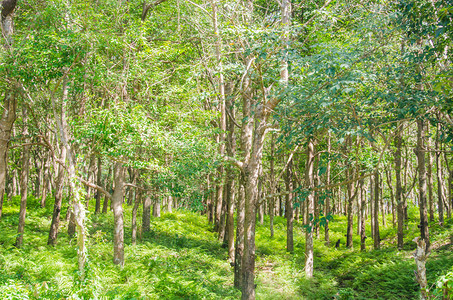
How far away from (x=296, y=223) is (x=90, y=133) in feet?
78.2

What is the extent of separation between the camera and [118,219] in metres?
11.4

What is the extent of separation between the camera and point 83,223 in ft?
22.3

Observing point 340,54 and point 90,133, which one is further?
point 90,133

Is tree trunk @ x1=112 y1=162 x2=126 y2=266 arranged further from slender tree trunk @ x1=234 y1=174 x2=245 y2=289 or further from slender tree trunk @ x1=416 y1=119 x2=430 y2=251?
slender tree trunk @ x1=416 y1=119 x2=430 y2=251

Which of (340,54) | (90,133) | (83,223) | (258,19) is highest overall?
(258,19)

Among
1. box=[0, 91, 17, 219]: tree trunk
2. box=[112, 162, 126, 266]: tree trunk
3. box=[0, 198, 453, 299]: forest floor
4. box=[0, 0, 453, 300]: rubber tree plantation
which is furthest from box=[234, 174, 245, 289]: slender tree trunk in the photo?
box=[0, 91, 17, 219]: tree trunk

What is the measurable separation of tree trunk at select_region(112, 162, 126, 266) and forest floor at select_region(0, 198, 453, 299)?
46cm

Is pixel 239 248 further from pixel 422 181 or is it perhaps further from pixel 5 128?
pixel 5 128

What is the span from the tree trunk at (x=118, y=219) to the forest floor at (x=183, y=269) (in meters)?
0.46

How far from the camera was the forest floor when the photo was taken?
8180mm

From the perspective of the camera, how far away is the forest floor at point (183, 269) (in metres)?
8.18

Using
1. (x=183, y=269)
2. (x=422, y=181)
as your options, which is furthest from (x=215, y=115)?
(x=422, y=181)

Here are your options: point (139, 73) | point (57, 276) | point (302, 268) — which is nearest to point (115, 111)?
point (139, 73)

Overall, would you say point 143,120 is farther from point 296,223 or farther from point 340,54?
point 296,223
